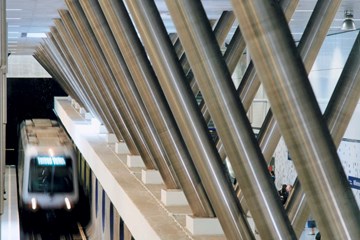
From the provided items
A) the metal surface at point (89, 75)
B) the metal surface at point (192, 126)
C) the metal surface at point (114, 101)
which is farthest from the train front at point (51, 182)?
the metal surface at point (192, 126)

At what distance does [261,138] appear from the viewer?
12.8 m

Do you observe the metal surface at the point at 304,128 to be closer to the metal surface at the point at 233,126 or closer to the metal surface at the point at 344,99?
the metal surface at the point at 233,126

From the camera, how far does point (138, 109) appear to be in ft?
53.3

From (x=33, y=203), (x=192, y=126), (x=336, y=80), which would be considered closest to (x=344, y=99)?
(x=192, y=126)

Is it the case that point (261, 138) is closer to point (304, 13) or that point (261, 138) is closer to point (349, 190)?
point (349, 190)

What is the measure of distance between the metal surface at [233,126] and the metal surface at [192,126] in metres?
1.81

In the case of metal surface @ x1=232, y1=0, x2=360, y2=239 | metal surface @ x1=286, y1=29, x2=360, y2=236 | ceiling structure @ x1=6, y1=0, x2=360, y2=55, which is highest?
ceiling structure @ x1=6, y1=0, x2=360, y2=55

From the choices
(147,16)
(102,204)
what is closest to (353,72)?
(147,16)

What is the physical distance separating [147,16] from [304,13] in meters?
10.7

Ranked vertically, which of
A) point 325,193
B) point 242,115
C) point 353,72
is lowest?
point 325,193

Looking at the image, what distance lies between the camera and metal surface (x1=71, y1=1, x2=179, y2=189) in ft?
49.7

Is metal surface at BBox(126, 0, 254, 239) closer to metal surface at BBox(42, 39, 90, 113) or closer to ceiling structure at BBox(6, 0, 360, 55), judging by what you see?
ceiling structure at BBox(6, 0, 360, 55)

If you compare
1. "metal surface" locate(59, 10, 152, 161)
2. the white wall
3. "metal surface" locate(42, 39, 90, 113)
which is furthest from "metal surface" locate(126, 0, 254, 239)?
"metal surface" locate(42, 39, 90, 113)

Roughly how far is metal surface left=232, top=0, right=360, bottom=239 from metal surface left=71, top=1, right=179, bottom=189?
28.6 feet
